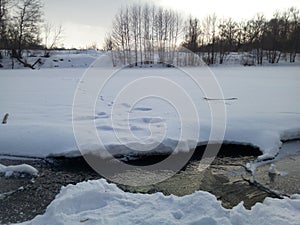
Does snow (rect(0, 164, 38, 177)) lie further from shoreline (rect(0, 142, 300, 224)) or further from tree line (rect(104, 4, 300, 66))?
tree line (rect(104, 4, 300, 66))

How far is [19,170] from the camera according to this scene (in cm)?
447

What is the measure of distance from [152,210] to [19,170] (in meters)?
2.53

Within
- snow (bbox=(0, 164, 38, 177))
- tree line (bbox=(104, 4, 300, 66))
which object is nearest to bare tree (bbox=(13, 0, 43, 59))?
tree line (bbox=(104, 4, 300, 66))

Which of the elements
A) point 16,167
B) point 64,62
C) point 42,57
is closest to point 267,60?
point 64,62

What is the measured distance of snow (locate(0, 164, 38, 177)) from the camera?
4.41 meters

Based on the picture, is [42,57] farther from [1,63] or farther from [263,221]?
[263,221]

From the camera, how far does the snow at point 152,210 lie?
2625mm

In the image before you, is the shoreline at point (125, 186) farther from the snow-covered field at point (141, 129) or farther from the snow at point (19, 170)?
the snow-covered field at point (141, 129)

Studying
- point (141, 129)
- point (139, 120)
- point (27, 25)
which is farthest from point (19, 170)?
point (27, 25)

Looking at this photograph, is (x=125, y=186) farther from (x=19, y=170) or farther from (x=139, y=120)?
(x=139, y=120)

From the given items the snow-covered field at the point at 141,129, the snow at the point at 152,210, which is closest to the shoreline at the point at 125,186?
the snow-covered field at the point at 141,129

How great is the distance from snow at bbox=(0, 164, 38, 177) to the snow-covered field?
26.0 inches

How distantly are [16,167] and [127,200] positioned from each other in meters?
2.24

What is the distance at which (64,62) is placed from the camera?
2986 centimetres
